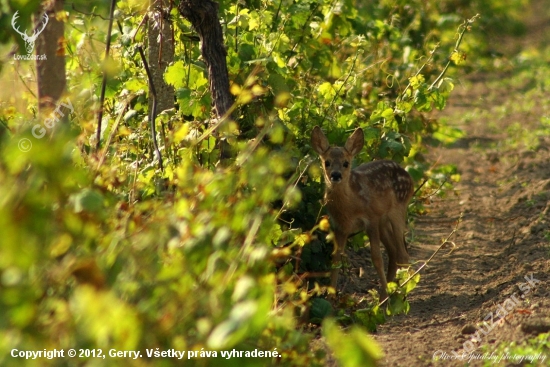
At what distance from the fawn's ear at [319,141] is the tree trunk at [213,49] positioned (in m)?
0.85

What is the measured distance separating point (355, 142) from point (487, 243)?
6.73 ft

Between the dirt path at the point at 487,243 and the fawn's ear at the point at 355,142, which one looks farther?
the fawn's ear at the point at 355,142

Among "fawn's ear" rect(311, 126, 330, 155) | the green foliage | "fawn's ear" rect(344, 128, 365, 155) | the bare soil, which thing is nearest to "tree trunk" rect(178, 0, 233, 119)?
the green foliage

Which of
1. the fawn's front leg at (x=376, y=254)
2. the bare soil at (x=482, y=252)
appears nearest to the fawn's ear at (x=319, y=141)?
the fawn's front leg at (x=376, y=254)

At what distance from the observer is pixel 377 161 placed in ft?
26.7

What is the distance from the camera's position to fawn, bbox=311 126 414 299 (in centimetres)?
743

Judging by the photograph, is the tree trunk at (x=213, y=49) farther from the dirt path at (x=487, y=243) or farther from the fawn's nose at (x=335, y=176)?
the dirt path at (x=487, y=243)

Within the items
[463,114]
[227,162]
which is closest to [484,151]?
[463,114]

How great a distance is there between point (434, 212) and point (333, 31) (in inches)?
110

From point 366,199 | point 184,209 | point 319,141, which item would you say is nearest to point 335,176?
point 319,141

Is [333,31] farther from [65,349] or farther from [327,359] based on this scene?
[65,349]

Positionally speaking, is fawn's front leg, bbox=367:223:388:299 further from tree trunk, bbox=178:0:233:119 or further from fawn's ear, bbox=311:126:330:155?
tree trunk, bbox=178:0:233:119

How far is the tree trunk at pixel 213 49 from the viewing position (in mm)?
6539

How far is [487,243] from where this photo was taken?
8.73 m
